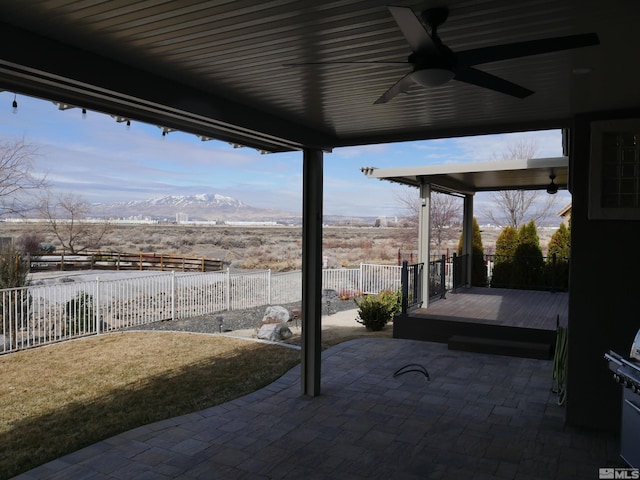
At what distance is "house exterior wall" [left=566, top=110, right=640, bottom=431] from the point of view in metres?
4.20

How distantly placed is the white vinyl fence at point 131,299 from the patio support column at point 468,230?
81.0 inches

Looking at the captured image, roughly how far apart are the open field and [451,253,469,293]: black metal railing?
13.2m

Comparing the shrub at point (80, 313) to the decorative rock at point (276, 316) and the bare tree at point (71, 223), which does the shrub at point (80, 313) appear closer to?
the decorative rock at point (276, 316)

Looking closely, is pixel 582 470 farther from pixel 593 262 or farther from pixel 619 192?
pixel 619 192

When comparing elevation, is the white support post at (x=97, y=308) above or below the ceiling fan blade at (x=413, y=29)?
below

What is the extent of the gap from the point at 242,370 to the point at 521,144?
2221 cm

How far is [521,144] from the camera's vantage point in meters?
24.4

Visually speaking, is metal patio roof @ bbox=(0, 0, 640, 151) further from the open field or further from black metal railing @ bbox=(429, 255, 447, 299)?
the open field

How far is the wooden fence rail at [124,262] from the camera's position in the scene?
18.5 m

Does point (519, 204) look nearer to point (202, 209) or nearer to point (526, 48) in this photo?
point (526, 48)

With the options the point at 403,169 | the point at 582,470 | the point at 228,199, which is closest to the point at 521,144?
the point at 403,169

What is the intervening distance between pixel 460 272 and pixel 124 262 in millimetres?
13667

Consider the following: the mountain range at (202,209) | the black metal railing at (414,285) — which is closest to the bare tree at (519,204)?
the black metal railing at (414,285)

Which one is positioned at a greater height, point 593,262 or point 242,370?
point 593,262
